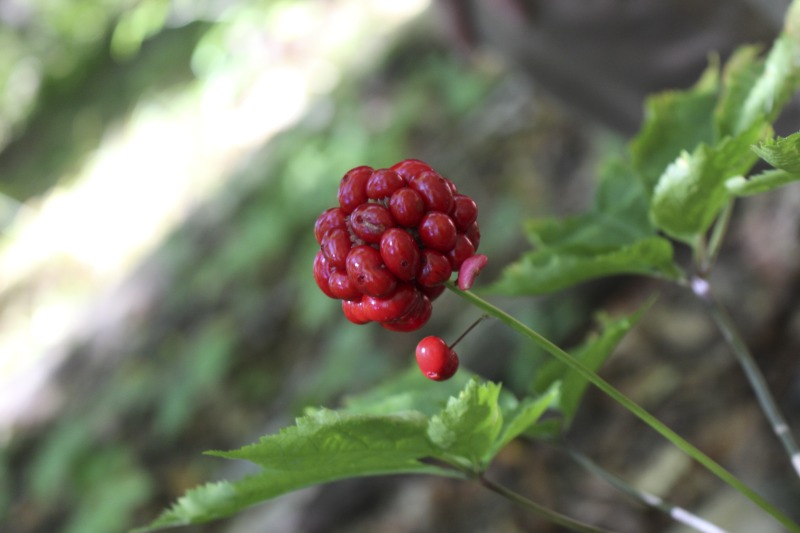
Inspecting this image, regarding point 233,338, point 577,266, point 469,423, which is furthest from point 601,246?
point 233,338

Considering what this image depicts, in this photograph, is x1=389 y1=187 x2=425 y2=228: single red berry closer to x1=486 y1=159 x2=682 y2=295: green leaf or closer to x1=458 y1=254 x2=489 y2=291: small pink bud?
x1=458 y1=254 x2=489 y2=291: small pink bud

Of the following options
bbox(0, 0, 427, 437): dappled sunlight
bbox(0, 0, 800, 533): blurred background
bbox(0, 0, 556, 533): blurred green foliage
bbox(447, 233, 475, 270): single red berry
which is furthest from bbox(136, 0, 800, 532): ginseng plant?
bbox(0, 0, 427, 437): dappled sunlight

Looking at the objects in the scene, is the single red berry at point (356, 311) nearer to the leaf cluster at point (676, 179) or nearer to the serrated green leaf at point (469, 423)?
the serrated green leaf at point (469, 423)

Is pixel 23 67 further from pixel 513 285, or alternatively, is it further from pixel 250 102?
pixel 513 285

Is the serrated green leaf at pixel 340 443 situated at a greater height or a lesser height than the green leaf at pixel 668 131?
greater

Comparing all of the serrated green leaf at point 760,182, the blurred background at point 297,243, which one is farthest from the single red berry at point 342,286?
the blurred background at point 297,243

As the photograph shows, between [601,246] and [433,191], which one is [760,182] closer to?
[601,246]

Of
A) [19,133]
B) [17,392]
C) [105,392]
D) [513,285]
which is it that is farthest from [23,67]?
[513,285]
